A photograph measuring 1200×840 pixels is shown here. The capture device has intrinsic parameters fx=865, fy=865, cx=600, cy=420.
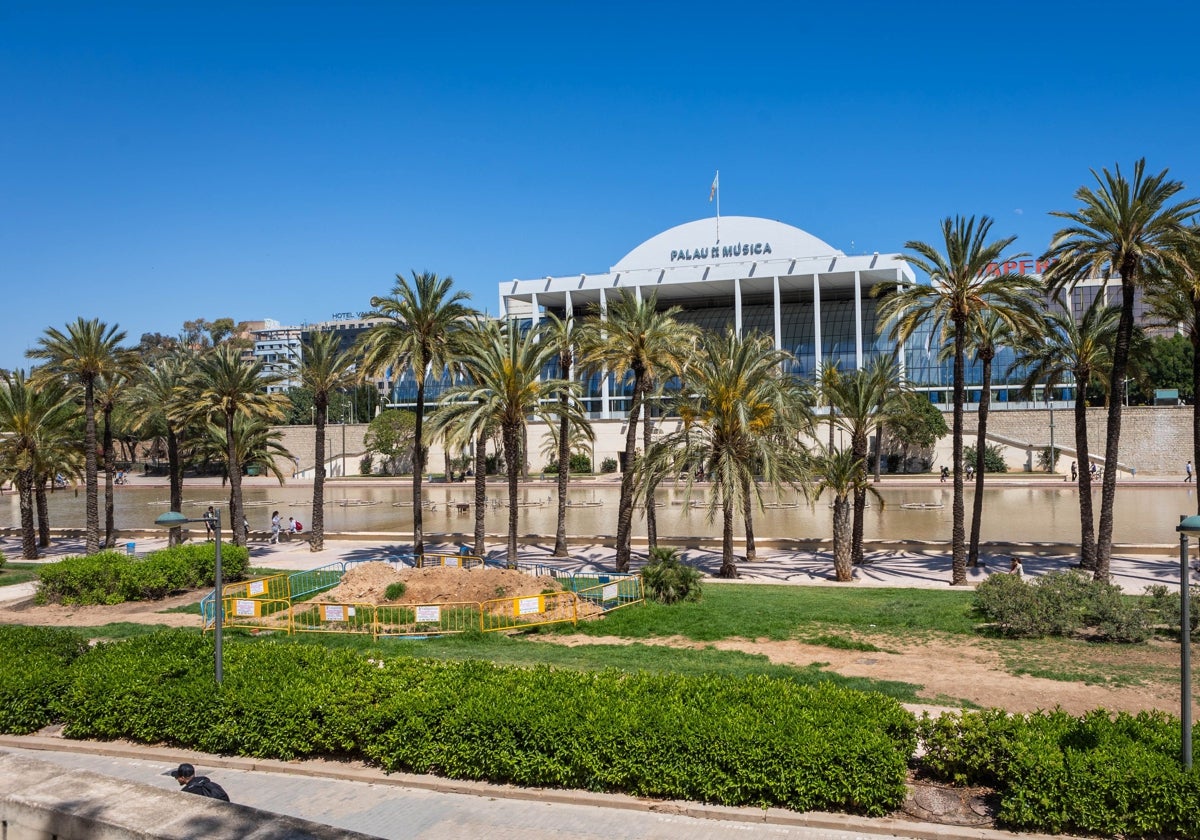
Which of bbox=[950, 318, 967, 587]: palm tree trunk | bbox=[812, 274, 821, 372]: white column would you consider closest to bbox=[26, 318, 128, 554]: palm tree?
bbox=[950, 318, 967, 587]: palm tree trunk

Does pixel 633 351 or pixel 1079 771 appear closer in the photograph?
pixel 1079 771

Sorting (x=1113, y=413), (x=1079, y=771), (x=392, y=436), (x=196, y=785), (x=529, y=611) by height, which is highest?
(x=1113, y=413)

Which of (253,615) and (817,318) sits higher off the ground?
(817,318)

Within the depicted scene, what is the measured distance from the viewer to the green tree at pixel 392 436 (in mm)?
84812

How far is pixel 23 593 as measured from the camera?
25.5 meters

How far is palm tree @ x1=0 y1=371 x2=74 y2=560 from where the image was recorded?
3253cm

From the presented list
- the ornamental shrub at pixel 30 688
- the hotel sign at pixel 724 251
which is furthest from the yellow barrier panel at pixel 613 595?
the hotel sign at pixel 724 251

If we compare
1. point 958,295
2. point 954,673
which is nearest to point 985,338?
point 958,295

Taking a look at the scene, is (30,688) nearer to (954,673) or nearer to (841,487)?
(954,673)

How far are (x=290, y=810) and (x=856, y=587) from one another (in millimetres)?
17807

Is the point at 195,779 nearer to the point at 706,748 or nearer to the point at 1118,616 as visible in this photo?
the point at 706,748

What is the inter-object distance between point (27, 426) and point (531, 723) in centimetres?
3099

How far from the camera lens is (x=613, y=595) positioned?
66.6 feet

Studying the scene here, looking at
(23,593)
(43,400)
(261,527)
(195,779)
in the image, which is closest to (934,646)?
(195,779)
